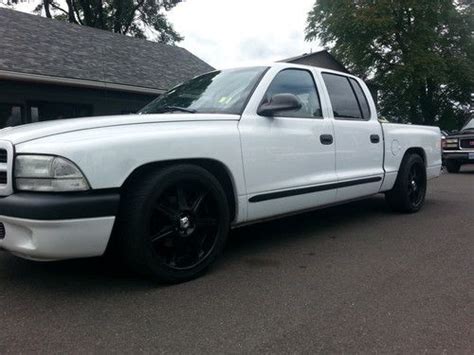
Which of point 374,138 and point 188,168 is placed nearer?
point 188,168

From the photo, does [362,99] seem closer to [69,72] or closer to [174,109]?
[174,109]

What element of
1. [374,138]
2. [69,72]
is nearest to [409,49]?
[69,72]

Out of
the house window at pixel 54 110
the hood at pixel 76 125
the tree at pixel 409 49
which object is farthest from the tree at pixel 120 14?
the hood at pixel 76 125

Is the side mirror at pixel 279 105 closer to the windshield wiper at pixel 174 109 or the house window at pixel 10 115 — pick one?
the windshield wiper at pixel 174 109

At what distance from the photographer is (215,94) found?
4289 mm

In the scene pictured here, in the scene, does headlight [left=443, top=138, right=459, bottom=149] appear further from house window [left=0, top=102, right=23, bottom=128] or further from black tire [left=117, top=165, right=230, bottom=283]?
black tire [left=117, top=165, right=230, bottom=283]

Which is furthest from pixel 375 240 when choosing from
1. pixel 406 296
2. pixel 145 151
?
pixel 145 151

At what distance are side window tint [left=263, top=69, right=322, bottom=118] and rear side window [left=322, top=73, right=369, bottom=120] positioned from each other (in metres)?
0.26

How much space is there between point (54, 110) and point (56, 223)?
9.90m

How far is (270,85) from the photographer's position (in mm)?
4262

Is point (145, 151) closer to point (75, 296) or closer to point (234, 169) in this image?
point (234, 169)

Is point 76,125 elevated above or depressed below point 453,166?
above

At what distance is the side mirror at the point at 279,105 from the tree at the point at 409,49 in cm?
2781

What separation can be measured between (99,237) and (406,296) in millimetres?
2045
